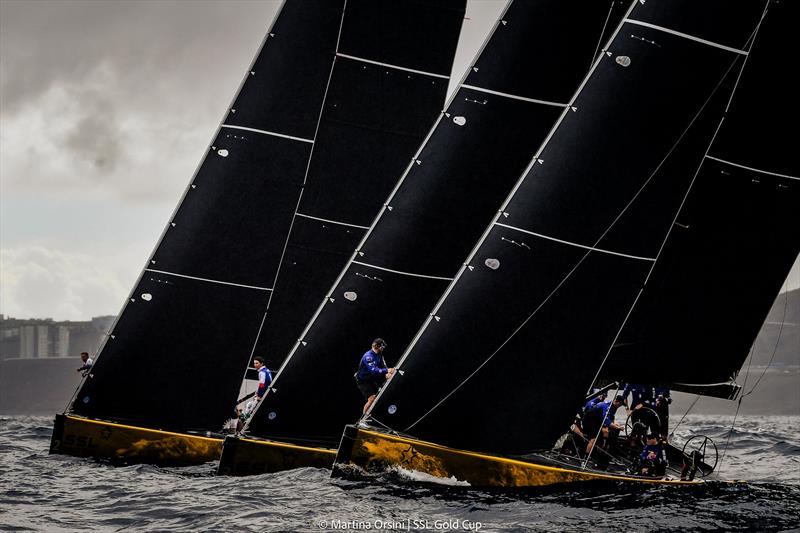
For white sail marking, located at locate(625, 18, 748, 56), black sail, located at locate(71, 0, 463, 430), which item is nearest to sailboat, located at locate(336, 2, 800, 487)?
white sail marking, located at locate(625, 18, 748, 56)

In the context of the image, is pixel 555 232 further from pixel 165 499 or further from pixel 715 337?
pixel 165 499

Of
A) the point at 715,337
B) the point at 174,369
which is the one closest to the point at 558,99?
the point at 715,337

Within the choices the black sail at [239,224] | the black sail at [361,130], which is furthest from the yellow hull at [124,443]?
the black sail at [361,130]

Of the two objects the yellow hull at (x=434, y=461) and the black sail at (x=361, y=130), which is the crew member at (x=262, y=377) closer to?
the black sail at (x=361, y=130)

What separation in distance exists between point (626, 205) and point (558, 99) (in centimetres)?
272

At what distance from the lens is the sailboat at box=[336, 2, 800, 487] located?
11234 millimetres

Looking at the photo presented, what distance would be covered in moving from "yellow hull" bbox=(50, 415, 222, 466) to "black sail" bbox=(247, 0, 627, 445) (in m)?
1.45

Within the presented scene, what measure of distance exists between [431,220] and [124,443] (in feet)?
17.9

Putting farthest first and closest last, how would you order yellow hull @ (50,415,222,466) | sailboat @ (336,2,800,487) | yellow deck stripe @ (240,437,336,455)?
1. yellow hull @ (50,415,222,466)
2. yellow deck stripe @ (240,437,336,455)
3. sailboat @ (336,2,800,487)

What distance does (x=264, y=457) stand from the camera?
12.3m

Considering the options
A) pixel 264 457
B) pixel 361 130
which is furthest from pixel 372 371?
pixel 361 130

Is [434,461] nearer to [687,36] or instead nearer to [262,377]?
[262,377]

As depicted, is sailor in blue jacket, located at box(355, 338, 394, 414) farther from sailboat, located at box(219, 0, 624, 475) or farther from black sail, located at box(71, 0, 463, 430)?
black sail, located at box(71, 0, 463, 430)

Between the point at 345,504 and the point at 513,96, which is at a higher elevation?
the point at 513,96
